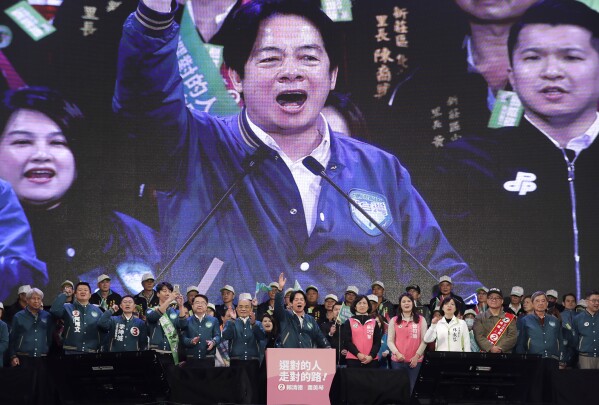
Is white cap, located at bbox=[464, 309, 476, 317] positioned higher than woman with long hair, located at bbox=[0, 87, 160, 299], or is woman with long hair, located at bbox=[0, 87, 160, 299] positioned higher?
woman with long hair, located at bbox=[0, 87, 160, 299]

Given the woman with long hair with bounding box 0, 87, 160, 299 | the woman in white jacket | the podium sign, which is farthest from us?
the woman with long hair with bounding box 0, 87, 160, 299

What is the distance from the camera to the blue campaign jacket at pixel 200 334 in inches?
344

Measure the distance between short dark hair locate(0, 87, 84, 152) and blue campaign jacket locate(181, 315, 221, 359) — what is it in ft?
11.9

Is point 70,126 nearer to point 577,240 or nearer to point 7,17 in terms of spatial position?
point 7,17

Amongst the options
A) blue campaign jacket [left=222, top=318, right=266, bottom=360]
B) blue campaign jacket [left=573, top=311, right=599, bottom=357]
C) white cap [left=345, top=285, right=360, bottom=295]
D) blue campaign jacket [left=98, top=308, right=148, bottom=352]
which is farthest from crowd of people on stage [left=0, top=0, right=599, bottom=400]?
blue campaign jacket [left=98, top=308, right=148, bottom=352]

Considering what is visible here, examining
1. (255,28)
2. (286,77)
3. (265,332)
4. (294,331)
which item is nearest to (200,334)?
(265,332)

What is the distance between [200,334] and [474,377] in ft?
9.79

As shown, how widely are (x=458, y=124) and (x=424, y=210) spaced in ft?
4.11

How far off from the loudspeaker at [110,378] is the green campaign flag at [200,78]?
5.06m

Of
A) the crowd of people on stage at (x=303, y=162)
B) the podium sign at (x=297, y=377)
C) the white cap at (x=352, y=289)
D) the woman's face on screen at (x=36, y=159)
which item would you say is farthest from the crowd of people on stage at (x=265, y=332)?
the woman's face on screen at (x=36, y=159)

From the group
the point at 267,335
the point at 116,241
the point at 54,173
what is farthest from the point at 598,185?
the point at 54,173

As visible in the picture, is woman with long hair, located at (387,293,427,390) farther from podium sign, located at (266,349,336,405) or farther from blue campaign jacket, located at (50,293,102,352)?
blue campaign jacket, located at (50,293,102,352)

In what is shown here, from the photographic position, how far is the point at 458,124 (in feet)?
37.9

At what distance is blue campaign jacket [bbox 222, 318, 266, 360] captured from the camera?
8820mm
